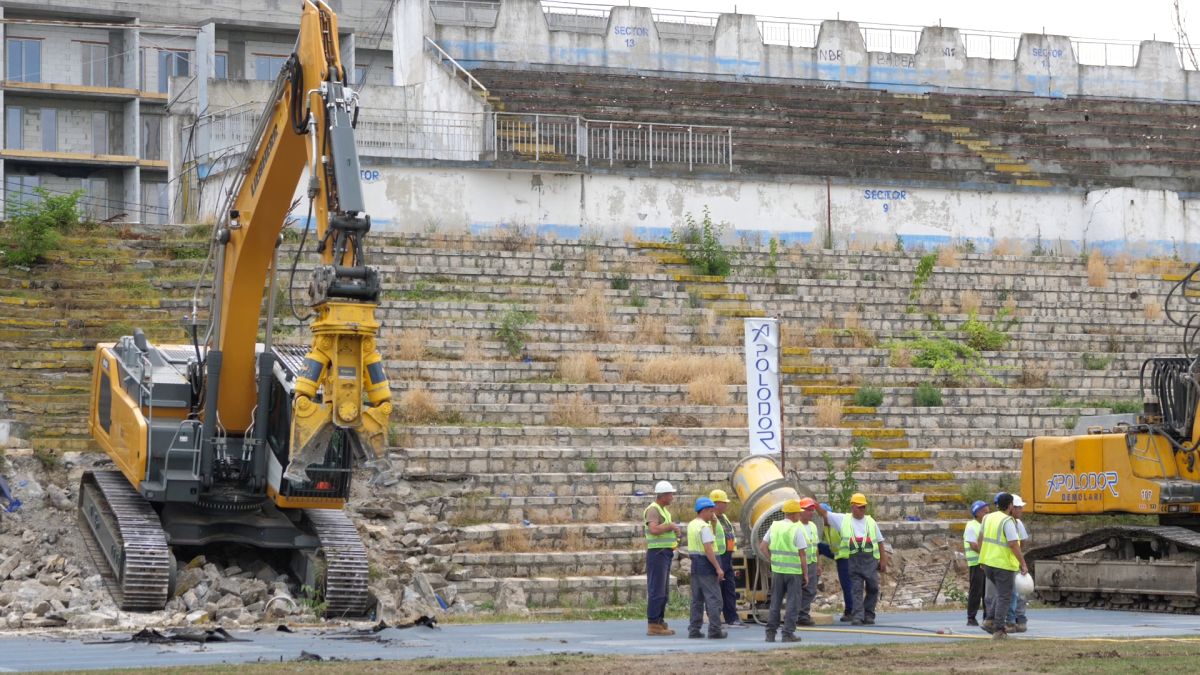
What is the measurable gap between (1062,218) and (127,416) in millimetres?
22856

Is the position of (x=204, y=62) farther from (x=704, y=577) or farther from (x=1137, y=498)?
(x=704, y=577)

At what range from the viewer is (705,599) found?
14.5m

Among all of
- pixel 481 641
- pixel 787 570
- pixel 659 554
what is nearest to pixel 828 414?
pixel 659 554

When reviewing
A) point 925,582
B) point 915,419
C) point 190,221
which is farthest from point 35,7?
point 925,582

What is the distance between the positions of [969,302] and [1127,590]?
458 inches

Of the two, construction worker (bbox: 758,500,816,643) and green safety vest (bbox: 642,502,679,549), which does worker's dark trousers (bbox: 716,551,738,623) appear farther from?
construction worker (bbox: 758,500,816,643)

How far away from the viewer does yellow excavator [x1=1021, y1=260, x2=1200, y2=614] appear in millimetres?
17422

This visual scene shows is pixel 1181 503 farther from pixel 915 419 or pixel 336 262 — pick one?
pixel 336 262

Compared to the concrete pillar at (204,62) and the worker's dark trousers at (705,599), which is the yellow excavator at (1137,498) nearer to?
the worker's dark trousers at (705,599)

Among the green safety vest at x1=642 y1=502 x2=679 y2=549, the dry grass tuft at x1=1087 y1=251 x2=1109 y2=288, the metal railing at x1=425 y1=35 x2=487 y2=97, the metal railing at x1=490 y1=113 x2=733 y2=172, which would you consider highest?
→ the metal railing at x1=425 y1=35 x2=487 y2=97

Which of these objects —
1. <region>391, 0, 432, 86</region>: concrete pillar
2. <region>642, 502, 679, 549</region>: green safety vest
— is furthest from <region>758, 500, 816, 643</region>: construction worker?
<region>391, 0, 432, 86</region>: concrete pillar

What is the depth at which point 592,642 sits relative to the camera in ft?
45.7

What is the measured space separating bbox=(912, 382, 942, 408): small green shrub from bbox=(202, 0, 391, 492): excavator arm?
1206 cm

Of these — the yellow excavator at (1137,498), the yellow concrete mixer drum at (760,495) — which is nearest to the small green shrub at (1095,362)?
the yellow excavator at (1137,498)
